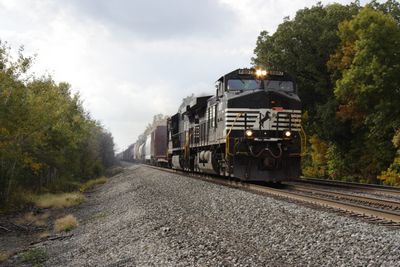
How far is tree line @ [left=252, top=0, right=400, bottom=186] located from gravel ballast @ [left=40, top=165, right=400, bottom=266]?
51.8 ft

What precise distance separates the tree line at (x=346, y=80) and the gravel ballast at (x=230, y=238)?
15.8 meters

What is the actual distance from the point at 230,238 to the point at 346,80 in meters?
20.8

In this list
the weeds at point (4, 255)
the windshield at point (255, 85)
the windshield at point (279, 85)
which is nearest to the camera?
the weeds at point (4, 255)

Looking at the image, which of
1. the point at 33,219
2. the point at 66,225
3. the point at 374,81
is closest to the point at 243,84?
the point at 66,225

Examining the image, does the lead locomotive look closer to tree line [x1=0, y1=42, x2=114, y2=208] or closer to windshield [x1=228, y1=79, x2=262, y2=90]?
windshield [x1=228, y1=79, x2=262, y2=90]

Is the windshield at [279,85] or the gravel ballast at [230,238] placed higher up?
the windshield at [279,85]

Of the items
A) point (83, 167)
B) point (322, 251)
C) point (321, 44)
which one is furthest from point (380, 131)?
point (83, 167)

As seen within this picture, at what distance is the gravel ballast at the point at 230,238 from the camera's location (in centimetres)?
704

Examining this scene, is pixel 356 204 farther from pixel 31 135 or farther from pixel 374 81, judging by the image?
pixel 31 135

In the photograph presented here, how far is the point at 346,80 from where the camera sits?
27.2m

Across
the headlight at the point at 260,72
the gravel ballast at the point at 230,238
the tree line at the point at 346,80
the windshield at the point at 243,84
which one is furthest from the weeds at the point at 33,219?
the tree line at the point at 346,80

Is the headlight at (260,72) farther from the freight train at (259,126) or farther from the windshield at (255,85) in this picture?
the windshield at (255,85)

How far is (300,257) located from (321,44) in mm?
28039

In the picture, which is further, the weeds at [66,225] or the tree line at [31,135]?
the tree line at [31,135]
